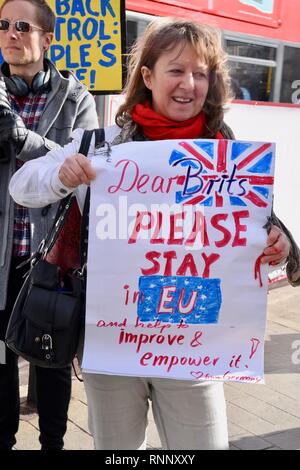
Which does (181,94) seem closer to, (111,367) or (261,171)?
(261,171)

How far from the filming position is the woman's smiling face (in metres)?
1.83

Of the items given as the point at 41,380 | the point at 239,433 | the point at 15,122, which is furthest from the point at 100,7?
the point at 239,433

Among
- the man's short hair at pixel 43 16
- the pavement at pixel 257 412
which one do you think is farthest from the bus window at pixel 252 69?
the man's short hair at pixel 43 16

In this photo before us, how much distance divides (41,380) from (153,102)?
1.30 m

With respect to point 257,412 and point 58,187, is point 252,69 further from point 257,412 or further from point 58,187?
point 58,187

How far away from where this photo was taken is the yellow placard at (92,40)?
10.6 ft

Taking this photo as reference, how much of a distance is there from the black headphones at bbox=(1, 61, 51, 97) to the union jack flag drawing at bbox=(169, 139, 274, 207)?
87cm

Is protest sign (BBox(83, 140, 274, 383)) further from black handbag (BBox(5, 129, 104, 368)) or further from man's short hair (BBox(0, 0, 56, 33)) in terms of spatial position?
man's short hair (BBox(0, 0, 56, 33))

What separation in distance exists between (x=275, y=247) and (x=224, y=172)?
10.7 inches

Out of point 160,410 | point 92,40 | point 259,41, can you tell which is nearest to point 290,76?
point 259,41

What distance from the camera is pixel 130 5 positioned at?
13.9 ft

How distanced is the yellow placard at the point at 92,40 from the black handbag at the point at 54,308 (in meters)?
1.51

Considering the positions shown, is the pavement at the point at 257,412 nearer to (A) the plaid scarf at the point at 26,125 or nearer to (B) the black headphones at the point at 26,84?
(A) the plaid scarf at the point at 26,125

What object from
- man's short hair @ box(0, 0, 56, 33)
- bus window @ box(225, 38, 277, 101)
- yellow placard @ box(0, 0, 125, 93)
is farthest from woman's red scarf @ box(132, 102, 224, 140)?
bus window @ box(225, 38, 277, 101)
